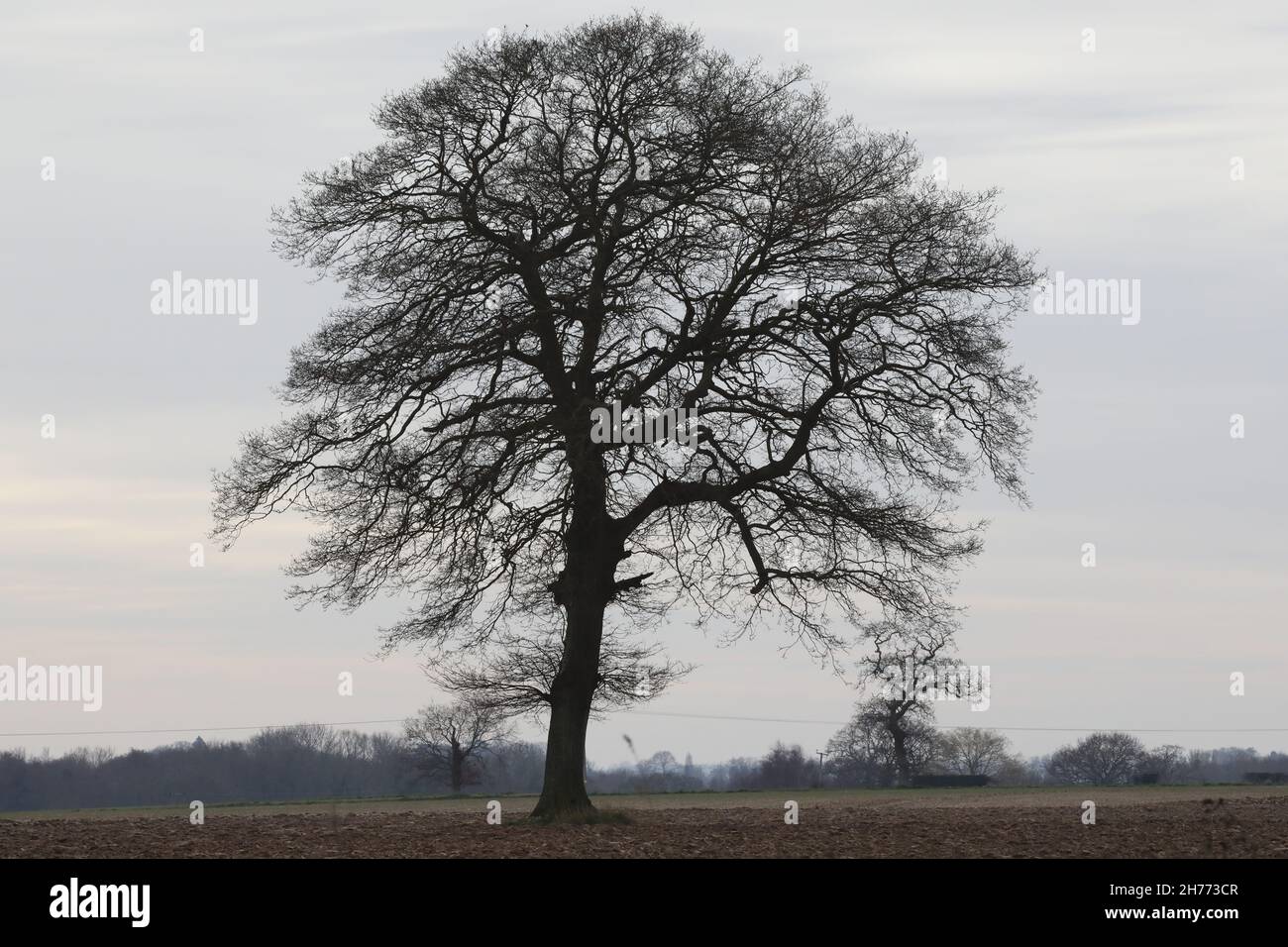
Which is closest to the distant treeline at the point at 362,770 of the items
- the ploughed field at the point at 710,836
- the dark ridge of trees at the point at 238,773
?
the dark ridge of trees at the point at 238,773

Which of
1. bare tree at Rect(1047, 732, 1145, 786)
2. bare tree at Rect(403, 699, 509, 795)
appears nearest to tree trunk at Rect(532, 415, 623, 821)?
bare tree at Rect(403, 699, 509, 795)

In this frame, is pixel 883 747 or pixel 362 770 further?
pixel 362 770

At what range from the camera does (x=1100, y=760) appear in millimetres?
115938

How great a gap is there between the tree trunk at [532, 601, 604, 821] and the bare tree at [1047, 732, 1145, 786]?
9659 centimetres

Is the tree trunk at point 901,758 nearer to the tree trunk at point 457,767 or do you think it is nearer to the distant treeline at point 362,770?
the distant treeline at point 362,770

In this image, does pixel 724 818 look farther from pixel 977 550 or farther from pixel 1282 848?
pixel 1282 848

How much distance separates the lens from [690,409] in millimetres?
23688

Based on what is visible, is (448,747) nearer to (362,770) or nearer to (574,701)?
(362,770)

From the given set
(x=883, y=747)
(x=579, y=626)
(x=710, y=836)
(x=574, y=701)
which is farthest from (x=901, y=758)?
(x=710, y=836)

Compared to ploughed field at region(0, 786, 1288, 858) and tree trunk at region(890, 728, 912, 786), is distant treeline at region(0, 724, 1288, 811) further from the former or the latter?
ploughed field at region(0, 786, 1288, 858)

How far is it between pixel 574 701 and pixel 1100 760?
3965 inches
